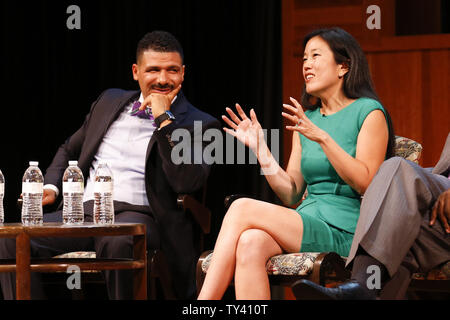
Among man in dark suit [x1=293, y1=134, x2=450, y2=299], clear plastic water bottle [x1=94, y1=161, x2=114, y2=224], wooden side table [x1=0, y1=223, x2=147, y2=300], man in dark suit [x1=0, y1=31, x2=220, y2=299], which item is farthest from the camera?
man in dark suit [x1=0, y1=31, x2=220, y2=299]

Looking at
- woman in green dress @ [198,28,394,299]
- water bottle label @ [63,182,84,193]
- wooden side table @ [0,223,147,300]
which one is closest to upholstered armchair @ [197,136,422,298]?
woman in green dress @ [198,28,394,299]

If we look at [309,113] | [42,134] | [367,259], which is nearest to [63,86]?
[42,134]

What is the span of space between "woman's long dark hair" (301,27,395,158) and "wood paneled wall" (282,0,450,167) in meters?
0.91

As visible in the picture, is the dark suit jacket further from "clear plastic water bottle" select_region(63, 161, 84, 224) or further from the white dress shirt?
"clear plastic water bottle" select_region(63, 161, 84, 224)

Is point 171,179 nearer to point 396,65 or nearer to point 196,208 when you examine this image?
point 196,208

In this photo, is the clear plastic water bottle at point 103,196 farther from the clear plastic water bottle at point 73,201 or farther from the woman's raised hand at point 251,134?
the woman's raised hand at point 251,134

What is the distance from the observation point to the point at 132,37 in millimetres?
4031

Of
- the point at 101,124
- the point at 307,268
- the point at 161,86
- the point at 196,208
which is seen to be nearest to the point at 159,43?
the point at 161,86

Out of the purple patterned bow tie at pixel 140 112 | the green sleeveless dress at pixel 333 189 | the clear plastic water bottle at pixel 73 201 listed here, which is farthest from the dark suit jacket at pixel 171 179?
the green sleeveless dress at pixel 333 189

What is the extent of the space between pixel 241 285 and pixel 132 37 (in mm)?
2180

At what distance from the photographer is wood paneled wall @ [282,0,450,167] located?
3.59 meters

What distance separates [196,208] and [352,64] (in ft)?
A: 3.02
